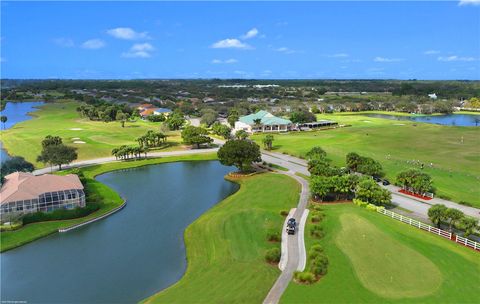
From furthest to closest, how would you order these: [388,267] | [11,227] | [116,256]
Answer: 1. [11,227]
2. [116,256]
3. [388,267]

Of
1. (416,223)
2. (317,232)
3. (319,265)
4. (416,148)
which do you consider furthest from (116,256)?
(416,148)

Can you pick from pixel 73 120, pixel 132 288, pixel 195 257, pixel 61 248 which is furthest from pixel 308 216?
pixel 73 120

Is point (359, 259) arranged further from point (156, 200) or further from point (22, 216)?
point (22, 216)

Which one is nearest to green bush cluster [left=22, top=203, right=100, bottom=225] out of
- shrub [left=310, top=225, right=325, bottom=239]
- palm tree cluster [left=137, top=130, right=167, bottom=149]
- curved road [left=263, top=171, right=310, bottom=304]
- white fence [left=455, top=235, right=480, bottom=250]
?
curved road [left=263, top=171, right=310, bottom=304]

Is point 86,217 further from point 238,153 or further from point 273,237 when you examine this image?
point 238,153

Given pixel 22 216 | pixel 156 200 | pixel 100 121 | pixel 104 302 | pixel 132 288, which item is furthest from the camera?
pixel 100 121

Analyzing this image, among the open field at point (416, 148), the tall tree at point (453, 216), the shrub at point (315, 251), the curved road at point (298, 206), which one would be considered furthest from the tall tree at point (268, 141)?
the shrub at point (315, 251)
